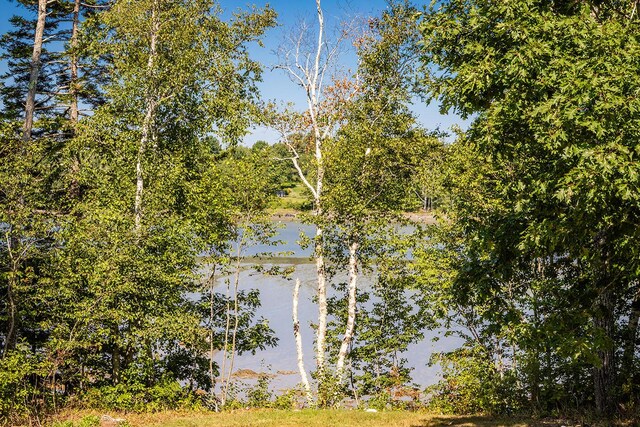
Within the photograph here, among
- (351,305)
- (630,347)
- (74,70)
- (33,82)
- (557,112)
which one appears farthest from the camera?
(74,70)

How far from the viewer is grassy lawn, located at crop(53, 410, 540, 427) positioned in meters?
15.7

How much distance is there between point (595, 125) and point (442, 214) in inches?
A: 653

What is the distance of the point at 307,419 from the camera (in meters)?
16.8

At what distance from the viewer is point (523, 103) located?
8.95 metres

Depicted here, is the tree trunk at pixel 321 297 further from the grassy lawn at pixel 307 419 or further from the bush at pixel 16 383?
the bush at pixel 16 383

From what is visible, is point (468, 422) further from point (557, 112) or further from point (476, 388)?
point (557, 112)

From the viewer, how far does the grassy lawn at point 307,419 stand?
619 inches

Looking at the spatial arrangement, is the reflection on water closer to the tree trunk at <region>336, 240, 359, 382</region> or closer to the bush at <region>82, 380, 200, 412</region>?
the tree trunk at <region>336, 240, 359, 382</region>

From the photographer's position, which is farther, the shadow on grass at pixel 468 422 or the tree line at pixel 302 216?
the shadow on grass at pixel 468 422

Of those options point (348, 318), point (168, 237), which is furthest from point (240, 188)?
point (348, 318)

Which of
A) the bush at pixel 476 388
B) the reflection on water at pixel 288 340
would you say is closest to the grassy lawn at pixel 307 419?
the bush at pixel 476 388

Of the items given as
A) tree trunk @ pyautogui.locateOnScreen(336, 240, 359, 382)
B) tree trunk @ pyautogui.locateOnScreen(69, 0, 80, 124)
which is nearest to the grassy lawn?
tree trunk @ pyautogui.locateOnScreen(336, 240, 359, 382)

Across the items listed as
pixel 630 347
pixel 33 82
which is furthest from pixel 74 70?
pixel 630 347

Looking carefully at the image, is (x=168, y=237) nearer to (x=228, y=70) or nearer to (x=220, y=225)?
(x=220, y=225)
